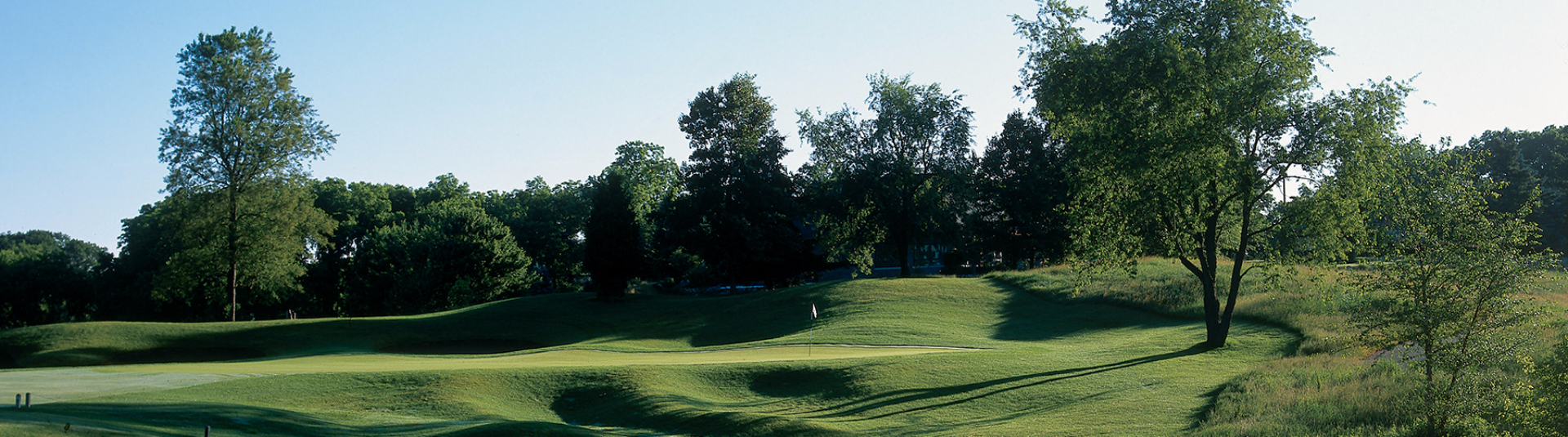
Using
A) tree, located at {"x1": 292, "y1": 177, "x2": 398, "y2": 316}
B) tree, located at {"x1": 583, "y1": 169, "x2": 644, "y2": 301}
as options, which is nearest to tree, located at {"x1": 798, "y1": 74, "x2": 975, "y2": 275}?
tree, located at {"x1": 583, "y1": 169, "x2": 644, "y2": 301}

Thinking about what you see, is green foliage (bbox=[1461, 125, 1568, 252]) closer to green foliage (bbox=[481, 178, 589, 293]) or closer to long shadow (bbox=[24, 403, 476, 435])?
green foliage (bbox=[481, 178, 589, 293])

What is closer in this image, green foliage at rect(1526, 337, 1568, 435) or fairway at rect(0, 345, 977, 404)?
green foliage at rect(1526, 337, 1568, 435)

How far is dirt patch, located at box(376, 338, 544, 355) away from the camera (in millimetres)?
36781

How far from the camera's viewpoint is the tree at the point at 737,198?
51.7 metres

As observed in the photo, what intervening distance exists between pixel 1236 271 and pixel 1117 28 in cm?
716

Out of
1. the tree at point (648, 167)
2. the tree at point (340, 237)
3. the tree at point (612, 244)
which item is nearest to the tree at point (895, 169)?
the tree at point (612, 244)

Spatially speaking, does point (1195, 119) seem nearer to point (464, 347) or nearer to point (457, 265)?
point (464, 347)

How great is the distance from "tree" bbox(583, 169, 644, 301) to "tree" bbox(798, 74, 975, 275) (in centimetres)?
1105

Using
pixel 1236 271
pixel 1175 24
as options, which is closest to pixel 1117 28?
pixel 1175 24

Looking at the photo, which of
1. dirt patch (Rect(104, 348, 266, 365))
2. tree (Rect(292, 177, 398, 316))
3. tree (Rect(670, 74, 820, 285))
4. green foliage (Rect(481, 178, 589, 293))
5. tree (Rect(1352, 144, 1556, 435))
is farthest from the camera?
green foliage (Rect(481, 178, 589, 293))

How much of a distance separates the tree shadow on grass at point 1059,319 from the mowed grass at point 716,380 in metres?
0.15

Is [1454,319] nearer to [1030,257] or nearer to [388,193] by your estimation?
[1030,257]

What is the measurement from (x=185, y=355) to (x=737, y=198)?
28452 millimetres

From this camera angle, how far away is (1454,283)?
11.7 meters
